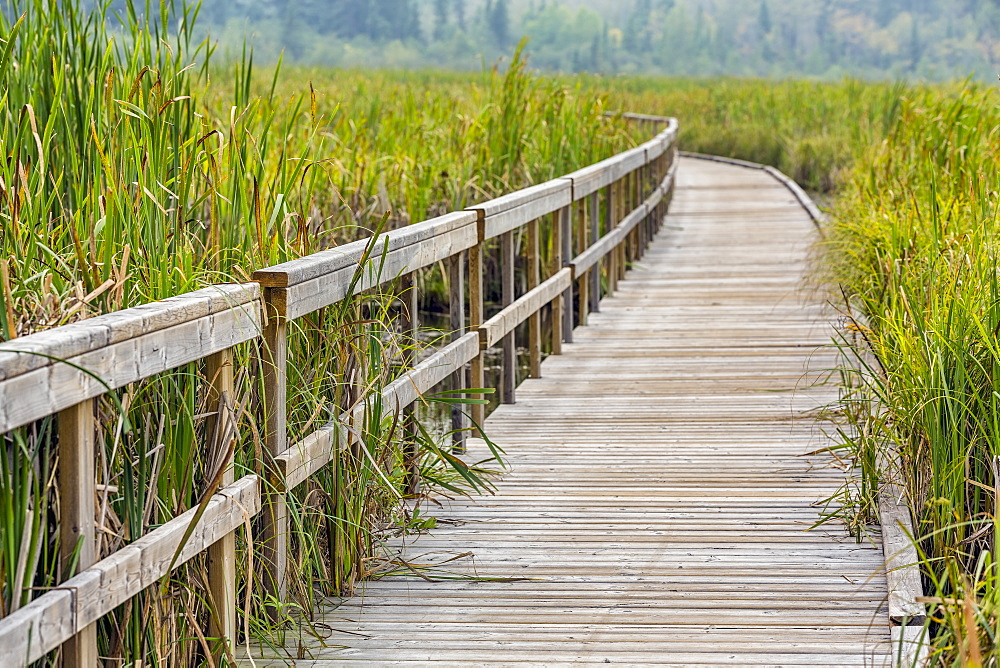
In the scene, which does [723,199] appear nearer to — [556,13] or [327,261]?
[327,261]

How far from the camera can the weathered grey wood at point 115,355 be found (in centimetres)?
164

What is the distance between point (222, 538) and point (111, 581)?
16.7 inches

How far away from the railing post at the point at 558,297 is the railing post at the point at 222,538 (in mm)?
3510

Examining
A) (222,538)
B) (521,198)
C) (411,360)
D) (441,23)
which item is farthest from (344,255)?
(441,23)

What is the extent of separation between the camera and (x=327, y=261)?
2.69 metres

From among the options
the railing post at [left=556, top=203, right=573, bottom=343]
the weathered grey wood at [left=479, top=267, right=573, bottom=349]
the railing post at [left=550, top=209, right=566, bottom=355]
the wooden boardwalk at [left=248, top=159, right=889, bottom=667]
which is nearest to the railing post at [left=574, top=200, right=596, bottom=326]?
the railing post at [left=556, top=203, right=573, bottom=343]

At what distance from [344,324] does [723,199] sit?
37.7 ft

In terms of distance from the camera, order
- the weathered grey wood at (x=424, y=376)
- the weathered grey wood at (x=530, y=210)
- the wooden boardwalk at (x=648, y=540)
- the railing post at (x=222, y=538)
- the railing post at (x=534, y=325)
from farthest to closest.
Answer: the railing post at (x=534, y=325) < the weathered grey wood at (x=530, y=210) < the weathered grey wood at (x=424, y=376) < the wooden boardwalk at (x=648, y=540) < the railing post at (x=222, y=538)

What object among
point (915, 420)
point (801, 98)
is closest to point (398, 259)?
point (915, 420)

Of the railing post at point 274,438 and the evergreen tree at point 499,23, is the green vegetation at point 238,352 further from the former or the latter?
the evergreen tree at point 499,23

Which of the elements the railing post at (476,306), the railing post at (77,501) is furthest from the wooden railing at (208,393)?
the railing post at (476,306)

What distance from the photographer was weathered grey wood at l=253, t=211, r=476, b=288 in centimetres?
249

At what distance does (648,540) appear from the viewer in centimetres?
322

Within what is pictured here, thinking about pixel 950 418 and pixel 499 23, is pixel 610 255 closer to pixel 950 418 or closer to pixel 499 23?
pixel 950 418
